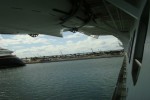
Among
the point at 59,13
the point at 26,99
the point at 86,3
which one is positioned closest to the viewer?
the point at 59,13

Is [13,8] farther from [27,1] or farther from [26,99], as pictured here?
[26,99]

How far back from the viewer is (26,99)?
33.4m

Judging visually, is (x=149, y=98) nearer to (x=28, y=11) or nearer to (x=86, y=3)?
(x=28, y=11)

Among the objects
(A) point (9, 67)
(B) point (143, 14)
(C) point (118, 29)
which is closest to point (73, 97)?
(C) point (118, 29)

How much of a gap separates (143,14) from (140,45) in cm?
148

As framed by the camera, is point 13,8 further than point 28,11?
No

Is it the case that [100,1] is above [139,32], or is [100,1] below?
above

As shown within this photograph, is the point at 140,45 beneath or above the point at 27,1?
beneath

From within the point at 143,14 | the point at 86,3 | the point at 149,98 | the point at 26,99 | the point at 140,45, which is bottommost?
the point at 26,99

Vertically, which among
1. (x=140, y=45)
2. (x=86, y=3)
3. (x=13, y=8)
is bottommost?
(x=140, y=45)

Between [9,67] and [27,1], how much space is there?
10694 cm

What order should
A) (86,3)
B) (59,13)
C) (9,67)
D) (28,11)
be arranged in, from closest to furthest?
(28,11), (59,13), (86,3), (9,67)

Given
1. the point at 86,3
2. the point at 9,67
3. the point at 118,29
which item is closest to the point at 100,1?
the point at 86,3

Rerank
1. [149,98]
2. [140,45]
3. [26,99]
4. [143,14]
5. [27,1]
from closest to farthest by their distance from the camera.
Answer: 1. [149,98]
2. [143,14]
3. [140,45]
4. [27,1]
5. [26,99]
